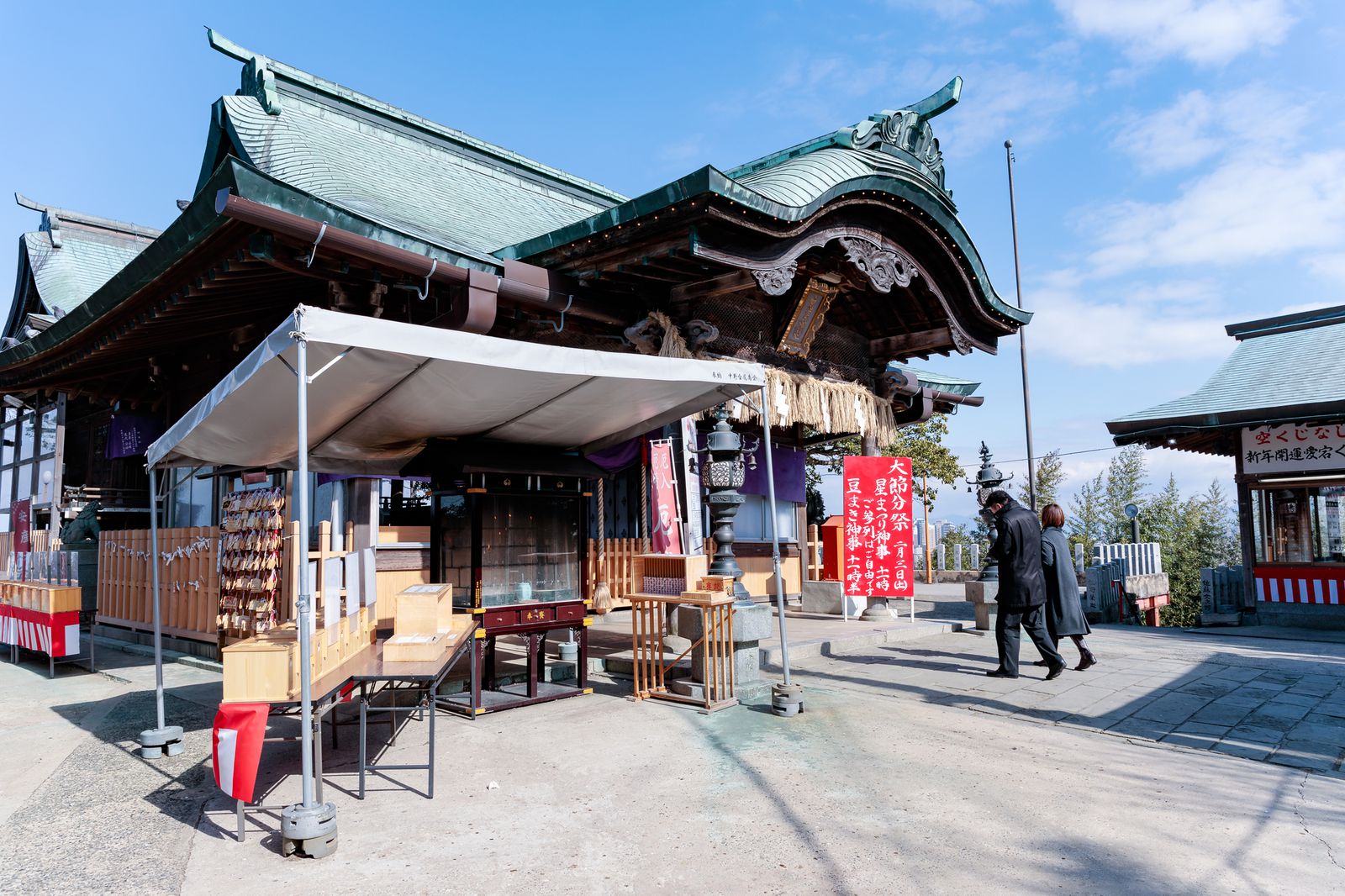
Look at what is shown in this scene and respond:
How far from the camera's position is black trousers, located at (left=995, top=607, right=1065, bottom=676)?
711cm

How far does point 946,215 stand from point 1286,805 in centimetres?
663

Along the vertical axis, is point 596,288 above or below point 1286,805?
above

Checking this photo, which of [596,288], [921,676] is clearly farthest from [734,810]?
[596,288]

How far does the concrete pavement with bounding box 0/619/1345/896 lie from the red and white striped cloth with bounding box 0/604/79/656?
8.34 ft

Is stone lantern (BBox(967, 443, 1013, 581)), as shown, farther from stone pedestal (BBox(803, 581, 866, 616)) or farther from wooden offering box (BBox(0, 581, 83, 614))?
wooden offering box (BBox(0, 581, 83, 614))

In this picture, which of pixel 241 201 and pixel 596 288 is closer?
pixel 241 201

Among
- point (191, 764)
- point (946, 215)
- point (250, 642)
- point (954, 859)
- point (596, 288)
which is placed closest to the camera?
point (954, 859)

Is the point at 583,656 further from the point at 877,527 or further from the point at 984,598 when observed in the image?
the point at 984,598

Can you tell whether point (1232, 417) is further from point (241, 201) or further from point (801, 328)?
point (241, 201)

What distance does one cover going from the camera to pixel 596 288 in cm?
812

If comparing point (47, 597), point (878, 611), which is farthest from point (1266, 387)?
point (47, 597)

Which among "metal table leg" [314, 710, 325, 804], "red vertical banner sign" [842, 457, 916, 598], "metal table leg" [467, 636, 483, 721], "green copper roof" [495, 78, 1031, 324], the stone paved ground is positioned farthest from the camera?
"red vertical banner sign" [842, 457, 916, 598]

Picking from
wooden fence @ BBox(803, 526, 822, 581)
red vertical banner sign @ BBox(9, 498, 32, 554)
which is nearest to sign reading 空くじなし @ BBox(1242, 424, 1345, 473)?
wooden fence @ BBox(803, 526, 822, 581)

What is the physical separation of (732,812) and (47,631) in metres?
8.29
